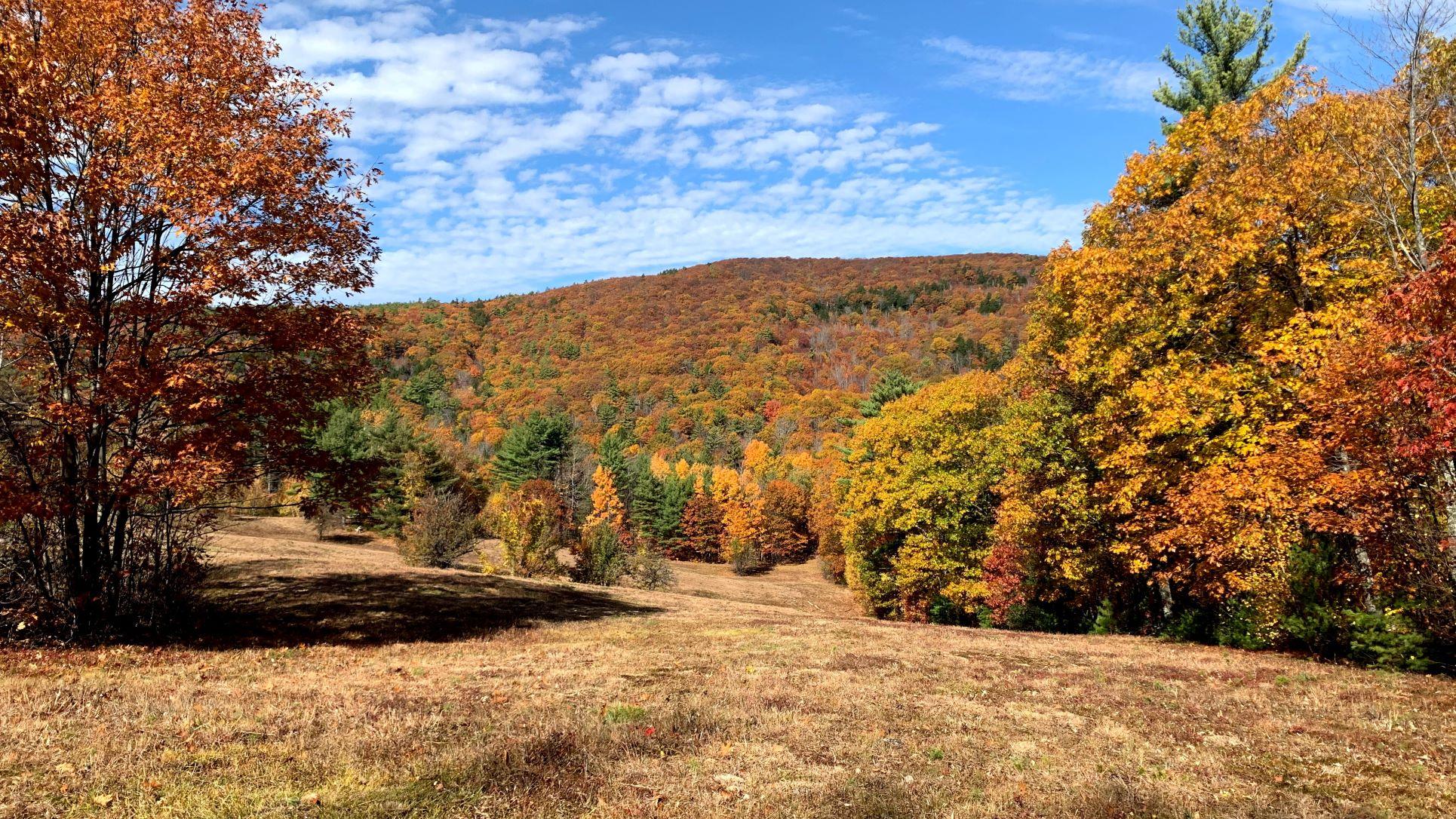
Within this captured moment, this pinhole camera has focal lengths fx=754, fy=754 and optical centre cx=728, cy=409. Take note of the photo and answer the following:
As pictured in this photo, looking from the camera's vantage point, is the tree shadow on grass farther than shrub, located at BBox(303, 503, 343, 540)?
No

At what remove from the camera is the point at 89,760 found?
6090 mm

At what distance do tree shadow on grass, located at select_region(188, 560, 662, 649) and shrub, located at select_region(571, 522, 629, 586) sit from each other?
988 cm

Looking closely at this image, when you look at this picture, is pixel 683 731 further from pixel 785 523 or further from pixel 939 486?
pixel 785 523

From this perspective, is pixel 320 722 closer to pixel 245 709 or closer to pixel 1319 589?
pixel 245 709

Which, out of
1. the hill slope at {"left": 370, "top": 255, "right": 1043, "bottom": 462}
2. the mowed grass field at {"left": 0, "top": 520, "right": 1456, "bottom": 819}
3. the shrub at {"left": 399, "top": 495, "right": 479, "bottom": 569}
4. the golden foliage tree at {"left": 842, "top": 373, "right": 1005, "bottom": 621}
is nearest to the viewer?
the mowed grass field at {"left": 0, "top": 520, "right": 1456, "bottom": 819}

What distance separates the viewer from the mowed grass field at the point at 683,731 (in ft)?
19.5

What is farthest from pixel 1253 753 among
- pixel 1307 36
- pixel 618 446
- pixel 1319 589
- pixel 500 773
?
pixel 618 446

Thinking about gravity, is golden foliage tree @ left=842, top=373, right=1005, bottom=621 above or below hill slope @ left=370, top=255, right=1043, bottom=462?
below

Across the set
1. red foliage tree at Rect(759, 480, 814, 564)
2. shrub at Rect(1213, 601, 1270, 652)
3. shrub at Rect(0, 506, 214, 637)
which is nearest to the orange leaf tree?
shrub at Rect(0, 506, 214, 637)

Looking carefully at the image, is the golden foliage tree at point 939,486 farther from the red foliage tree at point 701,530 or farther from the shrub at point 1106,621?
the red foliage tree at point 701,530

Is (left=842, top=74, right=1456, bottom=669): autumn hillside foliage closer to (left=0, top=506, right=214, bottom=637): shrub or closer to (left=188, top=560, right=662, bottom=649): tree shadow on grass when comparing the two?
(left=188, top=560, right=662, bottom=649): tree shadow on grass

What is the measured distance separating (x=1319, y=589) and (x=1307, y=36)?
1983cm

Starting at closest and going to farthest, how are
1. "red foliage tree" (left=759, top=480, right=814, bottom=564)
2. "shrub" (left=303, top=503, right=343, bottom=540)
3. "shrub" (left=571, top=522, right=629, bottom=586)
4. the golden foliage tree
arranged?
the golden foliage tree, "shrub" (left=571, top=522, right=629, bottom=586), "shrub" (left=303, top=503, right=343, bottom=540), "red foliage tree" (left=759, top=480, right=814, bottom=564)

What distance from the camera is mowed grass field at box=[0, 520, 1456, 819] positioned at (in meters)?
5.93
